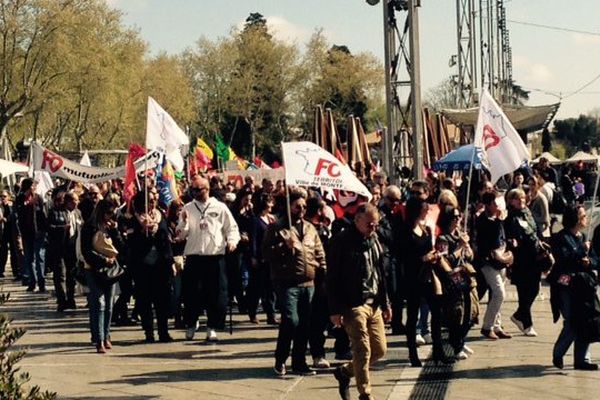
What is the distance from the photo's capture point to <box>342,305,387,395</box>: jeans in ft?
32.8

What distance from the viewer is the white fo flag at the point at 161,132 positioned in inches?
663

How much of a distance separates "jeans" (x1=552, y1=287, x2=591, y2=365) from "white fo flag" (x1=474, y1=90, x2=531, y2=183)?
299cm

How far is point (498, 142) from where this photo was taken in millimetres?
14656

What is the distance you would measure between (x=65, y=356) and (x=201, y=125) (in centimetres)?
9512

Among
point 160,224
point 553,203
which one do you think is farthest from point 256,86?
point 160,224

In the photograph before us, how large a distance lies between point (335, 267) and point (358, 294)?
0.91ft

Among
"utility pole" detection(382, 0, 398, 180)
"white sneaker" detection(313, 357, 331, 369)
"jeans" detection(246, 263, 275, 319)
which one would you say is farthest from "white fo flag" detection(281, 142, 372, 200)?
"utility pole" detection(382, 0, 398, 180)

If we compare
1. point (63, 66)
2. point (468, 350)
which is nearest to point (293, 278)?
point (468, 350)

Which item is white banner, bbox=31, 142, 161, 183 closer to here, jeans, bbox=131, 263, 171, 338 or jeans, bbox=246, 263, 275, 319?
jeans, bbox=246, 263, 275, 319

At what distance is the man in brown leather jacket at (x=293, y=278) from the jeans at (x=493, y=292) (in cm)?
258

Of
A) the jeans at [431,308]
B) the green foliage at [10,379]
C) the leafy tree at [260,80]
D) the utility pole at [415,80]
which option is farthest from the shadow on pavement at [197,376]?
the leafy tree at [260,80]

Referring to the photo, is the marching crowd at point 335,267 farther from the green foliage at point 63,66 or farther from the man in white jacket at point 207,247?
the green foliage at point 63,66

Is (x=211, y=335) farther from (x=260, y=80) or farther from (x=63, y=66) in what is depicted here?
(x=260, y=80)

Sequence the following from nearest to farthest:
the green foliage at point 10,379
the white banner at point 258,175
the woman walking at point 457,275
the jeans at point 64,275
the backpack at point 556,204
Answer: the green foliage at point 10,379 < the woman walking at point 457,275 < the jeans at point 64,275 < the backpack at point 556,204 < the white banner at point 258,175
